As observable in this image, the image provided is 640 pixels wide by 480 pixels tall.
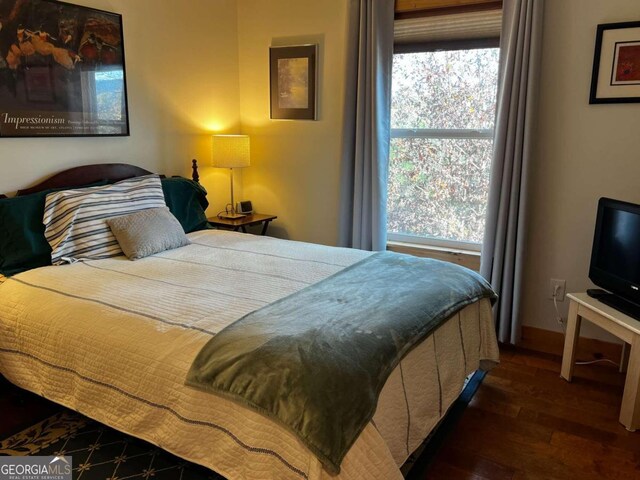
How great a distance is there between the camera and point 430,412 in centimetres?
193

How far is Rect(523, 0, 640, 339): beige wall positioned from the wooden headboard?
98.7 inches

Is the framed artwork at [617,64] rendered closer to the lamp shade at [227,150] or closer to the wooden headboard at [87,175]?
the lamp shade at [227,150]

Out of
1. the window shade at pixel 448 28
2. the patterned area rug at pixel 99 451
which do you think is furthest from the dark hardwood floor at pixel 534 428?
the window shade at pixel 448 28

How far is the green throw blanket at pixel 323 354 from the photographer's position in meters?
1.37

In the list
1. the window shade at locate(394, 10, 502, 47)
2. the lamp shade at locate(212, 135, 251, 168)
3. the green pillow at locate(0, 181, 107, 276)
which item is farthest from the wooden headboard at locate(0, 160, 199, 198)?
the window shade at locate(394, 10, 502, 47)

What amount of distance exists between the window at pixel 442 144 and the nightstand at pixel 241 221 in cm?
97

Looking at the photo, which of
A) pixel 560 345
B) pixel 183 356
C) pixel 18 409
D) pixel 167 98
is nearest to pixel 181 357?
pixel 183 356

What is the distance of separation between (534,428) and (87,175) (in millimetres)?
2739

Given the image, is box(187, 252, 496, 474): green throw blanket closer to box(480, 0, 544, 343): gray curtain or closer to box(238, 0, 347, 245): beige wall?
box(480, 0, 544, 343): gray curtain

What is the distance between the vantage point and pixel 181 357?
1640 millimetres

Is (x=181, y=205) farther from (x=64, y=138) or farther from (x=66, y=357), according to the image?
(x=66, y=357)

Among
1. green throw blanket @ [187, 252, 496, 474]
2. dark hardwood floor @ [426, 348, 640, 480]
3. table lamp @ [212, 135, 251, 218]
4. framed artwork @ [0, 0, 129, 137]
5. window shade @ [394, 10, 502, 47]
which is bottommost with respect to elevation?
dark hardwood floor @ [426, 348, 640, 480]

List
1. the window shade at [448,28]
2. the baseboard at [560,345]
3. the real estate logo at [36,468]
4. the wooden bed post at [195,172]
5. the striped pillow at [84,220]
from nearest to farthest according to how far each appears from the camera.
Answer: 1. the real estate logo at [36,468]
2. the striped pillow at [84,220]
3. the baseboard at [560,345]
4. the window shade at [448,28]
5. the wooden bed post at [195,172]

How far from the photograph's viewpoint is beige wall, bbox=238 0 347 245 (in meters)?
3.59
